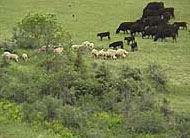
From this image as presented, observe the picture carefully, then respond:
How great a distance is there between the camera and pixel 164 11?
1268 inches

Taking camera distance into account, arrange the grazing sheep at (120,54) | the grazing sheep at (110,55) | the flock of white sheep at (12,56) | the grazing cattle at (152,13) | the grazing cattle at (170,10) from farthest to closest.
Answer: the grazing cattle at (170,10) → the grazing cattle at (152,13) → the grazing sheep at (120,54) → the grazing sheep at (110,55) → the flock of white sheep at (12,56)

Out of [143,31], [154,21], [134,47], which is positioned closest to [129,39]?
[134,47]

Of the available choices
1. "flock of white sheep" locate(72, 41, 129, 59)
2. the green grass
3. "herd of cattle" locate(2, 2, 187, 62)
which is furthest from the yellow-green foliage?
"flock of white sheep" locate(72, 41, 129, 59)

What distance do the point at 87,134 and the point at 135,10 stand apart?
2093 centimetres

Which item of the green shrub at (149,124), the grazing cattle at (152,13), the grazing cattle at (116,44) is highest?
the grazing cattle at (152,13)

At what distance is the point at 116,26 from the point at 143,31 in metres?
2.53

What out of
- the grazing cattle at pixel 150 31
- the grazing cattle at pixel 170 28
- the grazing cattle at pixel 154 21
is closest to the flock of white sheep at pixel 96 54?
the grazing cattle at pixel 150 31

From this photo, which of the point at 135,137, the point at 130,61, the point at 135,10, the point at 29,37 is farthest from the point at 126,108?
the point at 135,10

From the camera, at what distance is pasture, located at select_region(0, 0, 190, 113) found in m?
21.6

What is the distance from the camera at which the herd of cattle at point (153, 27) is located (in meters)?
27.3

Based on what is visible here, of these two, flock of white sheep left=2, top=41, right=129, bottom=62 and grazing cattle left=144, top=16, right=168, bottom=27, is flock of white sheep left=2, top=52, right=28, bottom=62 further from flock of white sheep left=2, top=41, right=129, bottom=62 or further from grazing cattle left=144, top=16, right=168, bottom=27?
grazing cattle left=144, top=16, right=168, bottom=27

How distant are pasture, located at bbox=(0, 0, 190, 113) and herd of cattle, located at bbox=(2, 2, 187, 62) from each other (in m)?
0.35

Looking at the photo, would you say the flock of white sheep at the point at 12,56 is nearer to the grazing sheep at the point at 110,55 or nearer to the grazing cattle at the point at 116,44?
the grazing sheep at the point at 110,55

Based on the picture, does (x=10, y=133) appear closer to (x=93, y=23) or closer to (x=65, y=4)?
(x=93, y=23)
